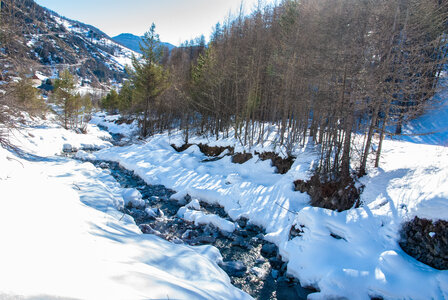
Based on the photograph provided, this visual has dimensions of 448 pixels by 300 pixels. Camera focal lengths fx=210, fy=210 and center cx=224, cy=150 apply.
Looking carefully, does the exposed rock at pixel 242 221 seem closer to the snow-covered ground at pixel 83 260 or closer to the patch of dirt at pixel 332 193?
the snow-covered ground at pixel 83 260

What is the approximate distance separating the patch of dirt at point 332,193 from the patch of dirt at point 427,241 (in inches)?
70.5

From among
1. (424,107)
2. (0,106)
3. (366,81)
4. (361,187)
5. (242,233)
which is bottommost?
(242,233)

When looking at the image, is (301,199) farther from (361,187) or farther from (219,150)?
(219,150)

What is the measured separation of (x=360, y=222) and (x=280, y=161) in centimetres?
620

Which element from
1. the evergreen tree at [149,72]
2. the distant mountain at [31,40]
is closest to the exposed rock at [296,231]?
the distant mountain at [31,40]

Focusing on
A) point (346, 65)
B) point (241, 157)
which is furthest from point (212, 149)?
point (346, 65)

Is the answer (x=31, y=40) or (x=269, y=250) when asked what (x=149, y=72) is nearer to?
(x=31, y=40)

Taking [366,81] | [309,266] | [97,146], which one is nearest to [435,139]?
[366,81]

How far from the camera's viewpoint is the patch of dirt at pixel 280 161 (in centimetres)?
1157

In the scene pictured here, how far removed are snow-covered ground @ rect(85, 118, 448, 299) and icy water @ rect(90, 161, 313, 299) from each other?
1.21 feet

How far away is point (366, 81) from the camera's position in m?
7.42

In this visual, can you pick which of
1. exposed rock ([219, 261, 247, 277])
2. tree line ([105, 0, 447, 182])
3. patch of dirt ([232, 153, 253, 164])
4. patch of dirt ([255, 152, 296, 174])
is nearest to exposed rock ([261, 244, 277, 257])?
exposed rock ([219, 261, 247, 277])

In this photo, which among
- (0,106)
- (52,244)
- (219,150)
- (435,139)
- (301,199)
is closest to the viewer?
(52,244)

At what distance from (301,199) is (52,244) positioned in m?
8.40
